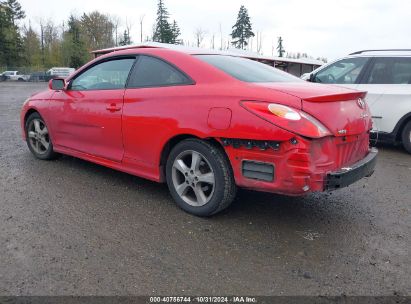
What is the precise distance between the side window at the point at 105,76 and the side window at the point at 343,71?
4586 mm

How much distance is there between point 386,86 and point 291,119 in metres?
4.58

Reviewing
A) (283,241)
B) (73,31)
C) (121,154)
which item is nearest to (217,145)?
(283,241)

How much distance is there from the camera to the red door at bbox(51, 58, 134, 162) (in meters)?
4.14

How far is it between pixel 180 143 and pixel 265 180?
928 mm

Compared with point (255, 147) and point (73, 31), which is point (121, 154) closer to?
point (255, 147)

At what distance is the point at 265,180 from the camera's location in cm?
310

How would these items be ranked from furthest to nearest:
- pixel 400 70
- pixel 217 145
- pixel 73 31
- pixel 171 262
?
pixel 73 31
pixel 400 70
pixel 217 145
pixel 171 262

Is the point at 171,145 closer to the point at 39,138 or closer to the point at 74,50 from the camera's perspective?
the point at 39,138

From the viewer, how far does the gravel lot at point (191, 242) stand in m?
2.54

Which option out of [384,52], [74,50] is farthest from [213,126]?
[74,50]

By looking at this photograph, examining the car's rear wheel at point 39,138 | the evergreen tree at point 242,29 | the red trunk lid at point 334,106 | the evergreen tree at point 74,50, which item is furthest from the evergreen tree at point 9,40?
the red trunk lid at point 334,106

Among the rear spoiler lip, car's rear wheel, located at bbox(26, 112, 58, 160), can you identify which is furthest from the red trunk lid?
car's rear wheel, located at bbox(26, 112, 58, 160)

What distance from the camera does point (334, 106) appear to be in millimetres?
3184

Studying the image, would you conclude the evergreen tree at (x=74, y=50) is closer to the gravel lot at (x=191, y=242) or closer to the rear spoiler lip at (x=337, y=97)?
the gravel lot at (x=191, y=242)
